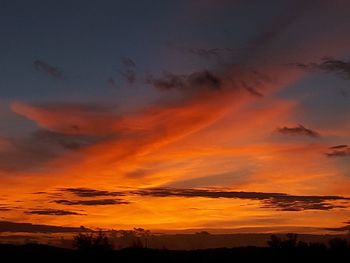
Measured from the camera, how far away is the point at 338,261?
54875 millimetres

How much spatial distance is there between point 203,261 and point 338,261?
450 inches

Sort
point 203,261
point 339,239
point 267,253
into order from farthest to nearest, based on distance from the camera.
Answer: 1. point 339,239
2. point 267,253
3. point 203,261

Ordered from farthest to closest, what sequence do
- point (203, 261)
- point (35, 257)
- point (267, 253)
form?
point (267, 253) < point (203, 261) < point (35, 257)

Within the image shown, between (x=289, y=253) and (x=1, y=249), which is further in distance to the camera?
(x=289, y=253)

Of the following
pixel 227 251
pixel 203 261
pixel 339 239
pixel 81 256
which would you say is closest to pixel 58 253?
pixel 81 256

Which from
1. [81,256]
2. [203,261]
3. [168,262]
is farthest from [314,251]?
[81,256]

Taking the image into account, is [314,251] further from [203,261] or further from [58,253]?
[58,253]

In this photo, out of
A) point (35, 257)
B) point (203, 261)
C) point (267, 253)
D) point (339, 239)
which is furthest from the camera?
point (339, 239)

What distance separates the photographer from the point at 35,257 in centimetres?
4969

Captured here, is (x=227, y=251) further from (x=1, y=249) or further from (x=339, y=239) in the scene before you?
(x=1, y=249)

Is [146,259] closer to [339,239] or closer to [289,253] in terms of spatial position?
[289,253]

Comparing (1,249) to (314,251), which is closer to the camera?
(1,249)

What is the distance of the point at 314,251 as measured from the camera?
59.0 metres

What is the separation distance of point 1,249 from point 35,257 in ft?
10.4
